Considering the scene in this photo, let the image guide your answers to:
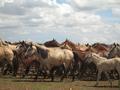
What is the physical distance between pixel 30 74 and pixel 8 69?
170 centimetres

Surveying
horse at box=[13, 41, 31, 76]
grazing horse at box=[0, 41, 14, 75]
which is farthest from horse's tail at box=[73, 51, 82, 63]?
grazing horse at box=[0, 41, 14, 75]

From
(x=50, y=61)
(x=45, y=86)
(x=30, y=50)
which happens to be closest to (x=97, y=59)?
(x=50, y=61)

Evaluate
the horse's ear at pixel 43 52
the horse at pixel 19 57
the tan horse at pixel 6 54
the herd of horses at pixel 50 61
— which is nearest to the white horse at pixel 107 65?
the herd of horses at pixel 50 61

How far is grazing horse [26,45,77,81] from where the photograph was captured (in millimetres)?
30406

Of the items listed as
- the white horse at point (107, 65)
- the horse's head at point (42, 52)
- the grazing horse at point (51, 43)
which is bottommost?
the white horse at point (107, 65)

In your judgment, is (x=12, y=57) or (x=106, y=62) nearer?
(x=106, y=62)

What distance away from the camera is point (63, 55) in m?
31.1

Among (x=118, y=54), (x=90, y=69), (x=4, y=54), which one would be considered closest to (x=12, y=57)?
(x=4, y=54)

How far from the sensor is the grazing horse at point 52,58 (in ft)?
99.8

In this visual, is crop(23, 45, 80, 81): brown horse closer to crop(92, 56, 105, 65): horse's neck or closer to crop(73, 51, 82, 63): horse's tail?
crop(73, 51, 82, 63): horse's tail

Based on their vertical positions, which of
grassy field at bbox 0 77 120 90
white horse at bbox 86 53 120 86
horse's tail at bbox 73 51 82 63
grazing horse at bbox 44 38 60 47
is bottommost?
grassy field at bbox 0 77 120 90

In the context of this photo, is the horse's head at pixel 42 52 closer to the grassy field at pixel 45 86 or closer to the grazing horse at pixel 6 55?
the grazing horse at pixel 6 55

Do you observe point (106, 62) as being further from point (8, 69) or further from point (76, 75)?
point (8, 69)

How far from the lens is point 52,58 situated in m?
30.4
